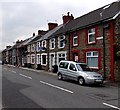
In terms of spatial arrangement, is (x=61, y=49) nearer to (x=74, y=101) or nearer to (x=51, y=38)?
(x=51, y=38)

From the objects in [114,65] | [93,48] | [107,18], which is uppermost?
[107,18]

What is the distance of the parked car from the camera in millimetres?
17875

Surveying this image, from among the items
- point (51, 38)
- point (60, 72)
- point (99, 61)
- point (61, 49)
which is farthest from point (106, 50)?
point (51, 38)

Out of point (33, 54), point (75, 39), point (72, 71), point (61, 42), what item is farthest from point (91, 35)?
point (33, 54)

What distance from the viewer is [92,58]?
78.4ft

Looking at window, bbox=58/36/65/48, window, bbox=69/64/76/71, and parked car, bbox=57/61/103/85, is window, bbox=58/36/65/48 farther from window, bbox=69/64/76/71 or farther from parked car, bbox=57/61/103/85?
window, bbox=69/64/76/71

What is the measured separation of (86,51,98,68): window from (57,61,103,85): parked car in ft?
11.3

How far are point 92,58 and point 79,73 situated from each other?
220 inches

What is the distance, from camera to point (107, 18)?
2128 cm

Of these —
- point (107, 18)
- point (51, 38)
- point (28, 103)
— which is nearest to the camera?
point (28, 103)

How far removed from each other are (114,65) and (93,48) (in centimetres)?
361

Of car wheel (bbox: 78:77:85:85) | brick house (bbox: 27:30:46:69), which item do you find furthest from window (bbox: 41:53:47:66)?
car wheel (bbox: 78:77:85:85)

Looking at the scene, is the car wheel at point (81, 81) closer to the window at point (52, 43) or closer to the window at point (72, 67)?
the window at point (72, 67)

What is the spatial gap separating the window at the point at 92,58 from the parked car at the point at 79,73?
3.45m
